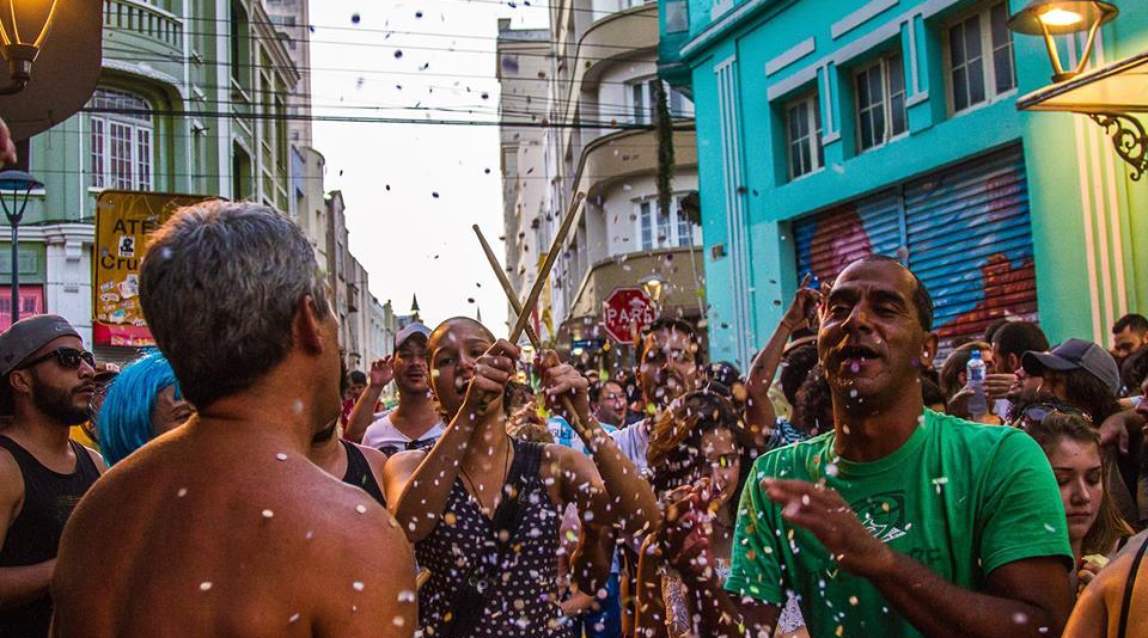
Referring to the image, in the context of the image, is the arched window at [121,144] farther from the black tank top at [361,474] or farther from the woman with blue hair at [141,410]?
the black tank top at [361,474]

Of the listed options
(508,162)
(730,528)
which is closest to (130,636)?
(730,528)

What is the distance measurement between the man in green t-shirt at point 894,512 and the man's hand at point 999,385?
3012mm

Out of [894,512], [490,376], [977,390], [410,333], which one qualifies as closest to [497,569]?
[490,376]

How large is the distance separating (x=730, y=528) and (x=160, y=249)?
3.48 metres

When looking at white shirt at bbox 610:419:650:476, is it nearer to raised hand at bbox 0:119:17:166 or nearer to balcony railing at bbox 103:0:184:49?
raised hand at bbox 0:119:17:166

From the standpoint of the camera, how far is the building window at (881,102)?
12.6m

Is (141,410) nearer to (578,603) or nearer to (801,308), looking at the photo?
(578,603)

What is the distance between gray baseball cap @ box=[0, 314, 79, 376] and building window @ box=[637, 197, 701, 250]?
2235 centimetres

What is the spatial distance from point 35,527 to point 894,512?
2.79m

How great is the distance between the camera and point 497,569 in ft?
12.4

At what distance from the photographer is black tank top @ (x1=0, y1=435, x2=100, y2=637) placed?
3.89 metres

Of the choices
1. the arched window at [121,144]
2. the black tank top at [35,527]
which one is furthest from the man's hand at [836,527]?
the arched window at [121,144]

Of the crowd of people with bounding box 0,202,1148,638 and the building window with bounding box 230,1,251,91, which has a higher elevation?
the building window with bounding box 230,1,251,91

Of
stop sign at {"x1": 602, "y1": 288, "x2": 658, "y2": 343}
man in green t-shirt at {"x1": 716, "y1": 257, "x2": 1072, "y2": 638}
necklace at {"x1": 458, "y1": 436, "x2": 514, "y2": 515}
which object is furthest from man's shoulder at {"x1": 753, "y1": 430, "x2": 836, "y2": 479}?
stop sign at {"x1": 602, "y1": 288, "x2": 658, "y2": 343}
